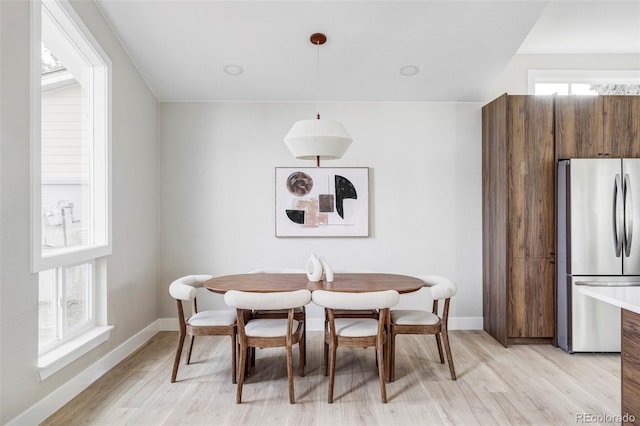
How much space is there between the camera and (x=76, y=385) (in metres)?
2.77

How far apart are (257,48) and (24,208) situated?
7.41 ft

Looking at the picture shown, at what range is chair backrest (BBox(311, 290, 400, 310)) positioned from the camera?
261 cm

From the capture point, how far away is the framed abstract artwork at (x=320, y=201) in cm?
433

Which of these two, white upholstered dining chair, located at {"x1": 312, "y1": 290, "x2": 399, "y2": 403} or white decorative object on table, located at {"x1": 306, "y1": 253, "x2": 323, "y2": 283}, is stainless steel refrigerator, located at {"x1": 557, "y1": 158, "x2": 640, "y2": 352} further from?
white decorative object on table, located at {"x1": 306, "y1": 253, "x2": 323, "y2": 283}

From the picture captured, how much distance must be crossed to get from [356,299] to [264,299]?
60cm

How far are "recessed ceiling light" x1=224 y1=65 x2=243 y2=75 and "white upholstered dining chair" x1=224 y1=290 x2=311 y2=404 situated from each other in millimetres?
2259

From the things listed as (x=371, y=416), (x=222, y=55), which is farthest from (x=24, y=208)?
(x=371, y=416)

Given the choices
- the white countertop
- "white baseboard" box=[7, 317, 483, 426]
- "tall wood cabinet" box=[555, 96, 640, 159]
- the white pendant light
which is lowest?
"white baseboard" box=[7, 317, 483, 426]

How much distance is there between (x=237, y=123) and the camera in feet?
14.4

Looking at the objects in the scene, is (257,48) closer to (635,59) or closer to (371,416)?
(371,416)

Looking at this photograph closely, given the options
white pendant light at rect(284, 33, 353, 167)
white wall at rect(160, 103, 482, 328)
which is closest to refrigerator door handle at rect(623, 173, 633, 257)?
white wall at rect(160, 103, 482, 328)

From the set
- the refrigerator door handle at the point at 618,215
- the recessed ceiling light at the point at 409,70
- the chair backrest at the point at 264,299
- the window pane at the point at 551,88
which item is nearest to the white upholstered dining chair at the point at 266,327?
the chair backrest at the point at 264,299

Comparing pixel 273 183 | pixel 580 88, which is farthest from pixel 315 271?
pixel 580 88

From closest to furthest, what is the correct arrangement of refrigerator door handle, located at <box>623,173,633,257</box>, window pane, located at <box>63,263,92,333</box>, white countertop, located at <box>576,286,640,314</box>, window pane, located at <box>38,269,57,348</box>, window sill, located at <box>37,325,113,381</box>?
white countertop, located at <box>576,286,640,314</box> → window sill, located at <box>37,325,113,381</box> → window pane, located at <box>38,269,57,348</box> → window pane, located at <box>63,263,92,333</box> → refrigerator door handle, located at <box>623,173,633,257</box>
